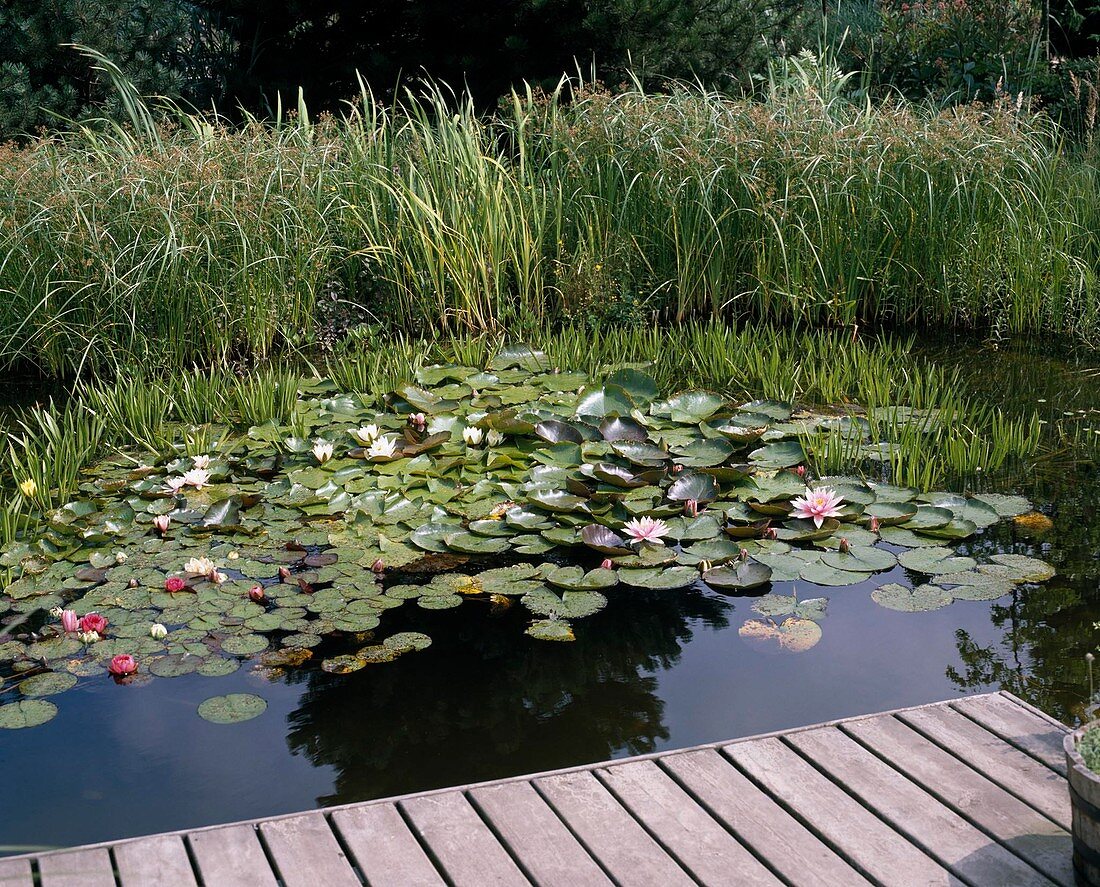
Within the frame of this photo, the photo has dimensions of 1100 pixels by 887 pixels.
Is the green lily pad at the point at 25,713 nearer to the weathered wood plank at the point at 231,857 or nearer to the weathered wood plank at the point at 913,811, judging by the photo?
the weathered wood plank at the point at 231,857

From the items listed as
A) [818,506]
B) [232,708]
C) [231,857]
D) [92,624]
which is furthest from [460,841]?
[818,506]

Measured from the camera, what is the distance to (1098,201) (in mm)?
5520

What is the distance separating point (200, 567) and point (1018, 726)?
206cm

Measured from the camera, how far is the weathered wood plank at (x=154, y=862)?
5.70ft

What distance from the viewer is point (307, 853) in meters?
1.80

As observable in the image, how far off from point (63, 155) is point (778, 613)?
4.83 metres

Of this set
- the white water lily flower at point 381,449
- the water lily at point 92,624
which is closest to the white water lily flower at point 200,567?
the water lily at point 92,624

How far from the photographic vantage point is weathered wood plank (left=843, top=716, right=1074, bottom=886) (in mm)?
1752

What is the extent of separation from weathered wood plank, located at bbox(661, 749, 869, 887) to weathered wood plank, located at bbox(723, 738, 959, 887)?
24 mm

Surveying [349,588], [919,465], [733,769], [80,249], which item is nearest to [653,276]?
[919,465]

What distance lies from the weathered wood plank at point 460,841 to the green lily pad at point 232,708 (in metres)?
0.63

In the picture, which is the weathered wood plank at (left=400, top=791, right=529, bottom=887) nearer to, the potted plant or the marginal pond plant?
the marginal pond plant

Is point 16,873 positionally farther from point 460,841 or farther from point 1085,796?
point 1085,796

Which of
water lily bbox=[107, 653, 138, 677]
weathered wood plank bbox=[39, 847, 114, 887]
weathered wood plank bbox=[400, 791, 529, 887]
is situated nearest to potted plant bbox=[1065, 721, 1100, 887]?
weathered wood plank bbox=[400, 791, 529, 887]
